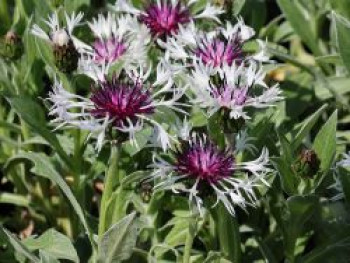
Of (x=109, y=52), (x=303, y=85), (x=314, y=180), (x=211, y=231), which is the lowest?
(x=211, y=231)

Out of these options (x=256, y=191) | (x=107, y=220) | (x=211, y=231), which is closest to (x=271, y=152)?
(x=256, y=191)

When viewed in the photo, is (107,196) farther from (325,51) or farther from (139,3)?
(325,51)

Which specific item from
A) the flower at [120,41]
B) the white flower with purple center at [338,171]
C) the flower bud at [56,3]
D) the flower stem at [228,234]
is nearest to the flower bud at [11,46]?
the flower bud at [56,3]

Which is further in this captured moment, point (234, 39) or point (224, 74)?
point (234, 39)

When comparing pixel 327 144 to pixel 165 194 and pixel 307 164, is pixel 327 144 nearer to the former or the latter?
pixel 307 164

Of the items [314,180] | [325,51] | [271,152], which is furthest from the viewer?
[325,51]

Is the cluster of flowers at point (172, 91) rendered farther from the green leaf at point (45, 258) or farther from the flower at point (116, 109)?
the green leaf at point (45, 258)

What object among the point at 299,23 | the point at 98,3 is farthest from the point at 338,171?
the point at 98,3
